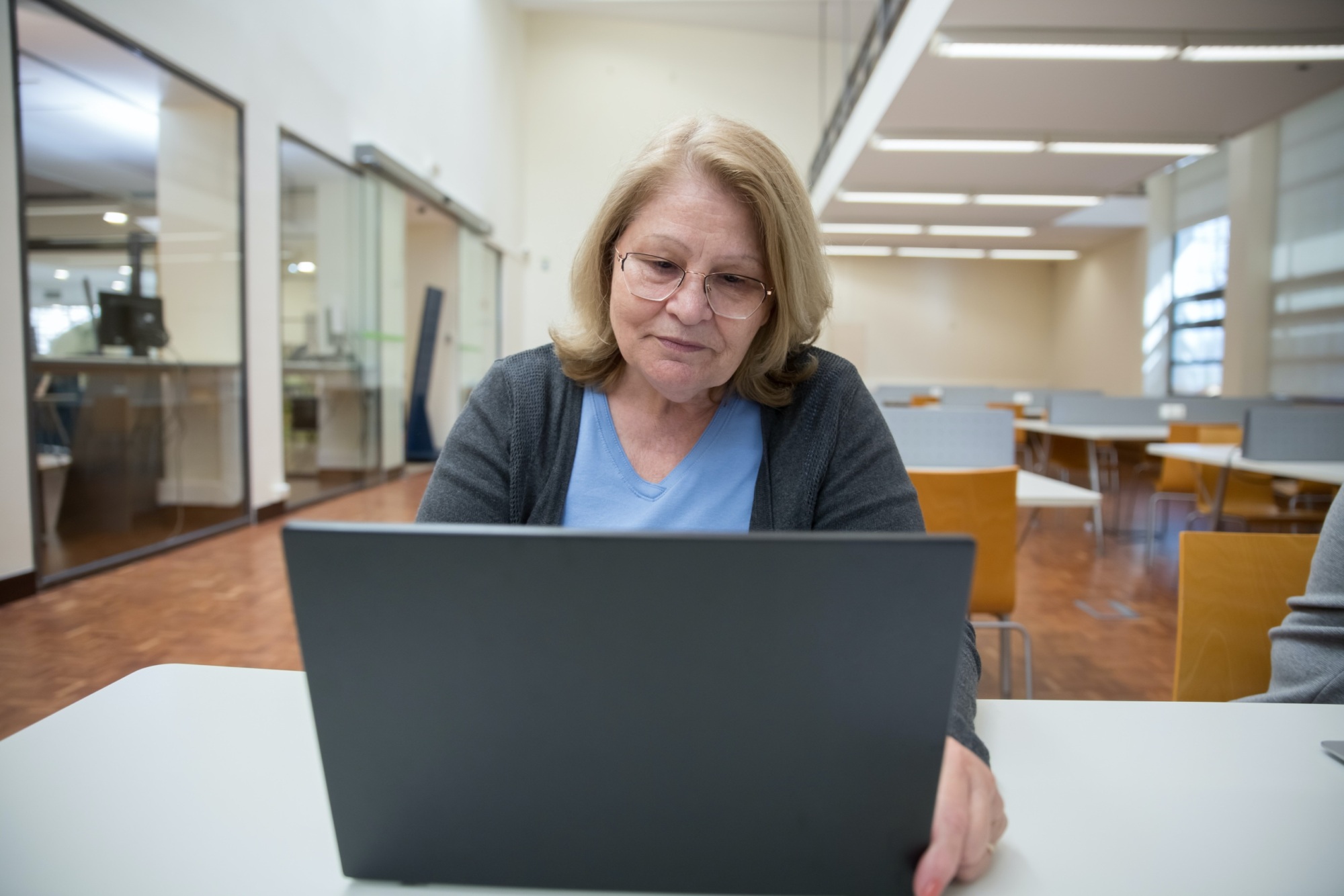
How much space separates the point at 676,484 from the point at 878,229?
34.4 feet

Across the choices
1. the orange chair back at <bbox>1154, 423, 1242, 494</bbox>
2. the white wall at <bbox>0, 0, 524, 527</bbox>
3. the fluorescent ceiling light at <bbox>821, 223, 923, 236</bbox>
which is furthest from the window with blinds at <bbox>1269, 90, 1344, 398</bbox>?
the white wall at <bbox>0, 0, 524, 527</bbox>

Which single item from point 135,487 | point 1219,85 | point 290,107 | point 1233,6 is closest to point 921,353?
point 1219,85

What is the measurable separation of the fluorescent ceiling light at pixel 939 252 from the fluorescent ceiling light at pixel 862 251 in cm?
24

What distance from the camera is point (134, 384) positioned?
399 cm

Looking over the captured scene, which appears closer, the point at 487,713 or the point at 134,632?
the point at 487,713

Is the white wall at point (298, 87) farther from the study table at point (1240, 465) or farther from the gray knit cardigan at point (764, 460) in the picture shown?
the study table at point (1240, 465)

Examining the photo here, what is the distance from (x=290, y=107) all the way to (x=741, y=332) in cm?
539

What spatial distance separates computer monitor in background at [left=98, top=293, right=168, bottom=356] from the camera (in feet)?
12.4

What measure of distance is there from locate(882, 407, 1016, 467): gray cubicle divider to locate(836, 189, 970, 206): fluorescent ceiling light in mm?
5679

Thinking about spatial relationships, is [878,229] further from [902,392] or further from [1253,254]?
[1253,254]

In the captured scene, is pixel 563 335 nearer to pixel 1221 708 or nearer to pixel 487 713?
pixel 487 713

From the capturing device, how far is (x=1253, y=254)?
838 cm

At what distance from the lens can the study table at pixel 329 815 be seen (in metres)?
Answer: 0.50

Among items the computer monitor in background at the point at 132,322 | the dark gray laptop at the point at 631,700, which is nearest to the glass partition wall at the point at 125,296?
the computer monitor in background at the point at 132,322
